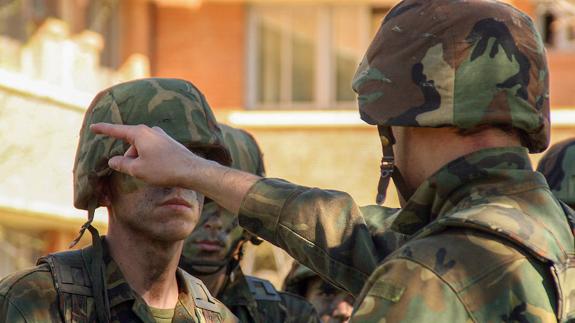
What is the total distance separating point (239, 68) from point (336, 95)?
1.34 metres

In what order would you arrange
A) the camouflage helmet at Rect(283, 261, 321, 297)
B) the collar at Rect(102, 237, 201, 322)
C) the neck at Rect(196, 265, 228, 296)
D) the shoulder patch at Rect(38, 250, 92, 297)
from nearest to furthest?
the shoulder patch at Rect(38, 250, 92, 297) < the collar at Rect(102, 237, 201, 322) < the neck at Rect(196, 265, 228, 296) < the camouflage helmet at Rect(283, 261, 321, 297)

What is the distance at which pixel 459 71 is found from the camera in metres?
3.96

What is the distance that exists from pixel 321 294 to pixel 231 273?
2.97 ft

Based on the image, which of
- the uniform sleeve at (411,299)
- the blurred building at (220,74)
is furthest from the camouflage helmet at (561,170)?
the blurred building at (220,74)

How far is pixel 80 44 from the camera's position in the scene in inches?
818

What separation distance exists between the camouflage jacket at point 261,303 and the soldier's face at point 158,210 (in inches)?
39.8

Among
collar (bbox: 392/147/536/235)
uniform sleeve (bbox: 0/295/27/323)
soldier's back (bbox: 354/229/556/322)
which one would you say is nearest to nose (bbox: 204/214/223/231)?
uniform sleeve (bbox: 0/295/27/323)

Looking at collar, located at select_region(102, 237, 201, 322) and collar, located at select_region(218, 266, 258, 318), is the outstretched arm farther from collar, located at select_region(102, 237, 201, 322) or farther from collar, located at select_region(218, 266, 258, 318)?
collar, located at select_region(218, 266, 258, 318)

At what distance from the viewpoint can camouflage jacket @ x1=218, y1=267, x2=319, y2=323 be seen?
647 centimetres

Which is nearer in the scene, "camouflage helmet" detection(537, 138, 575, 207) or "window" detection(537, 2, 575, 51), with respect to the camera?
"camouflage helmet" detection(537, 138, 575, 207)

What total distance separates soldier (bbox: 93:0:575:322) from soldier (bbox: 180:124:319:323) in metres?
2.24

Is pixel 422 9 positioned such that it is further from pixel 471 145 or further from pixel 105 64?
pixel 105 64

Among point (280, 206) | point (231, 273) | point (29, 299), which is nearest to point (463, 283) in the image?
point (280, 206)

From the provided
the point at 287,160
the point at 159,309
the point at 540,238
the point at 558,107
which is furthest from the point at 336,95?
the point at 540,238
